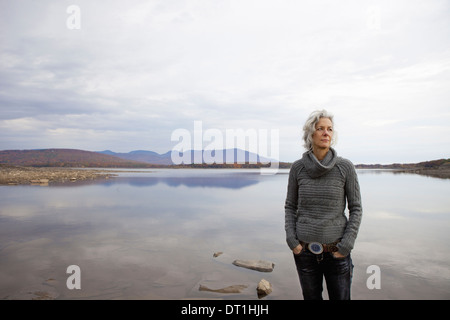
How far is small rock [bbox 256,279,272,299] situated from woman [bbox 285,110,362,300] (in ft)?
8.98

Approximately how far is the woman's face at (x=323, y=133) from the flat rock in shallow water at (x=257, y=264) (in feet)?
15.2

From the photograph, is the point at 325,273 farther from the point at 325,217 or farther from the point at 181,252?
the point at 181,252

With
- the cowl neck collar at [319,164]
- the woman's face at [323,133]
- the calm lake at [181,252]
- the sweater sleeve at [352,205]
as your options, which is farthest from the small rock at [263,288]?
the woman's face at [323,133]

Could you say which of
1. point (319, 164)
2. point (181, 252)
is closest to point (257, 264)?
point (181, 252)

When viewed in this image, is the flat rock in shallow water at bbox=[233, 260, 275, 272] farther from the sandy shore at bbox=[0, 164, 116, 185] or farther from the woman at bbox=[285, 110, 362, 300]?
the sandy shore at bbox=[0, 164, 116, 185]

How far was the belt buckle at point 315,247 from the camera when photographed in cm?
294

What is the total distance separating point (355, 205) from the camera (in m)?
3.03

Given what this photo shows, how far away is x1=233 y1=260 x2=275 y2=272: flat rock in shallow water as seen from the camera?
6.91 metres

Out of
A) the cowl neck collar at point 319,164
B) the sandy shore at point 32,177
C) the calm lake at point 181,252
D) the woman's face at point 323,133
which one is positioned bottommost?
the calm lake at point 181,252

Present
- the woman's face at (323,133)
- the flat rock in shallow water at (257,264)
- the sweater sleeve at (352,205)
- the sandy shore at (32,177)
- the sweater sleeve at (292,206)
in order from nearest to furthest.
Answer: the sweater sleeve at (352,205)
the woman's face at (323,133)
the sweater sleeve at (292,206)
the flat rock in shallow water at (257,264)
the sandy shore at (32,177)

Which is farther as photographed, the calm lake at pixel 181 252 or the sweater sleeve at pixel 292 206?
the calm lake at pixel 181 252

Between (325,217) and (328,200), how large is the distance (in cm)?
17

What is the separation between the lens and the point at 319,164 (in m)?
2.92

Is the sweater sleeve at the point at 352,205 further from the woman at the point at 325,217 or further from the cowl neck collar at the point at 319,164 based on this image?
the cowl neck collar at the point at 319,164
